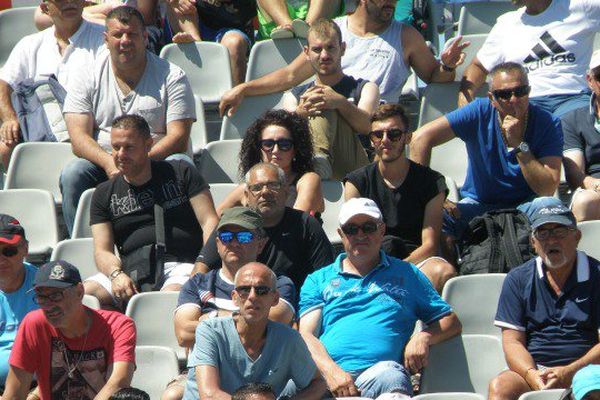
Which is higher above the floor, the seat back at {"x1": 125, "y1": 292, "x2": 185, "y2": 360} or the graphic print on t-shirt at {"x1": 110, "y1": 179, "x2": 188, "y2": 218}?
the graphic print on t-shirt at {"x1": 110, "y1": 179, "x2": 188, "y2": 218}

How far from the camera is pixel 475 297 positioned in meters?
6.90

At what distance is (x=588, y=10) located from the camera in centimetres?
884

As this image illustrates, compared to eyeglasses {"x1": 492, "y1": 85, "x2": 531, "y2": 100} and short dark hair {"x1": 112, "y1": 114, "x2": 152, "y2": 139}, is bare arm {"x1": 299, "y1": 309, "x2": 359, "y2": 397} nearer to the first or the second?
short dark hair {"x1": 112, "y1": 114, "x2": 152, "y2": 139}

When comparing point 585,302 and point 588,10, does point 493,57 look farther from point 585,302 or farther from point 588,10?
point 585,302

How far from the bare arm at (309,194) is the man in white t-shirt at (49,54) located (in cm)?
191

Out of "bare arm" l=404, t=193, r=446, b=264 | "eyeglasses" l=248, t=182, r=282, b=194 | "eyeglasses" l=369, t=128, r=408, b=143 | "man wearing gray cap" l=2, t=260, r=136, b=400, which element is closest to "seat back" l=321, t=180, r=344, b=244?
"eyeglasses" l=369, t=128, r=408, b=143

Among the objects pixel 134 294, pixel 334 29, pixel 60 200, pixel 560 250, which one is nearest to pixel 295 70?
pixel 334 29

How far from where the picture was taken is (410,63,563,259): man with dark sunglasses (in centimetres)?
764

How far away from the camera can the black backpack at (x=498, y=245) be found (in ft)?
23.6

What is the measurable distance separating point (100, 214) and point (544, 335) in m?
2.40

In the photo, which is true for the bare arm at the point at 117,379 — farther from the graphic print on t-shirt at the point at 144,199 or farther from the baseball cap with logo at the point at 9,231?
the graphic print on t-shirt at the point at 144,199

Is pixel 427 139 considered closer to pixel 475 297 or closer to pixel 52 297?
pixel 475 297

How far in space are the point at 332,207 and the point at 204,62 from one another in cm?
195

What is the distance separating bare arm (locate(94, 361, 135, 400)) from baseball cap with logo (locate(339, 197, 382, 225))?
1.20 metres
